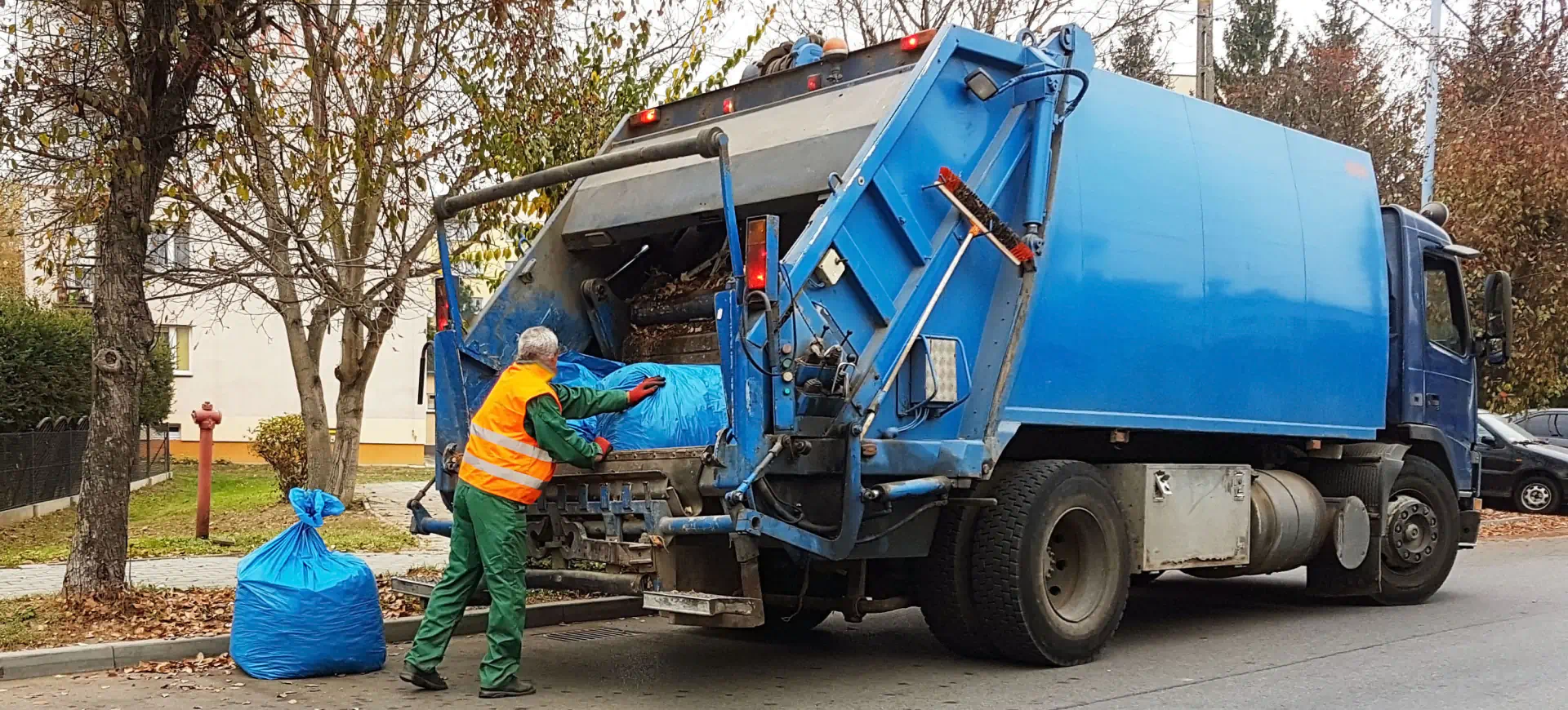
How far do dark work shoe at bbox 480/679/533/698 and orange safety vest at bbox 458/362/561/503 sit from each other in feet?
2.42

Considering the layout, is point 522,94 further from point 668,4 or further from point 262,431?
point 262,431

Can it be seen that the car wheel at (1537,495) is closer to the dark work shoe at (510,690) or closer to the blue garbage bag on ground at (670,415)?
the blue garbage bag on ground at (670,415)

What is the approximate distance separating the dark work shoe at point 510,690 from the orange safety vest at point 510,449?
0.74 metres

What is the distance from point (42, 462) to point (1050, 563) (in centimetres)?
1112

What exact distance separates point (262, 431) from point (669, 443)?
39.6 ft

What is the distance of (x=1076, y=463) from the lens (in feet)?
21.0

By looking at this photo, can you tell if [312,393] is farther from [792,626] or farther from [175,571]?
[792,626]

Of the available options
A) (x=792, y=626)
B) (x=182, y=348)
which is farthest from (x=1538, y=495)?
(x=182, y=348)

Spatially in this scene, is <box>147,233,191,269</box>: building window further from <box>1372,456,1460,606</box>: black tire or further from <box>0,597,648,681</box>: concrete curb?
<box>1372,456,1460,606</box>: black tire

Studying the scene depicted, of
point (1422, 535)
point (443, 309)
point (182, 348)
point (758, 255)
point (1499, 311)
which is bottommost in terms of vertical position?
point (1422, 535)

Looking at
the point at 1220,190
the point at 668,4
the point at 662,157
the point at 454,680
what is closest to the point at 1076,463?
the point at 1220,190

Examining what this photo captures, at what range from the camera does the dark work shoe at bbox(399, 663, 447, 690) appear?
563cm

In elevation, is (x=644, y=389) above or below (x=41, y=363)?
below

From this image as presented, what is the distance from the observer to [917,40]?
20.3 feet
